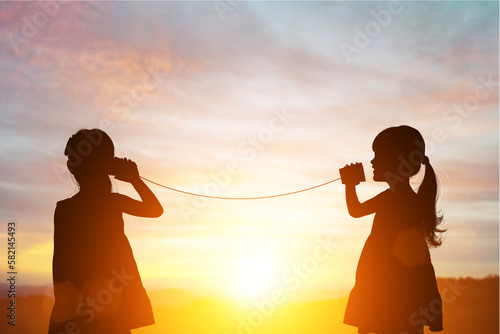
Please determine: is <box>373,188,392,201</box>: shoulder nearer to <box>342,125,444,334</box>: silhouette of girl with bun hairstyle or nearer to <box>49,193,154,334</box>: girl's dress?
<box>342,125,444,334</box>: silhouette of girl with bun hairstyle

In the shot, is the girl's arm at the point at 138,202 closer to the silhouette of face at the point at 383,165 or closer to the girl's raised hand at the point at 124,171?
the girl's raised hand at the point at 124,171

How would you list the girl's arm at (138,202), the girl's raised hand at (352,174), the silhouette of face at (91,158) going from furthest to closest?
the girl's raised hand at (352,174) → the girl's arm at (138,202) → the silhouette of face at (91,158)

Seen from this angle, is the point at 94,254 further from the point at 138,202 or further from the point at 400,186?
the point at 400,186

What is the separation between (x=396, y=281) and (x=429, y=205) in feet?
2.93

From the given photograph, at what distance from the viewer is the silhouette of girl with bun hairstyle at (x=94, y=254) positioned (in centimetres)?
445

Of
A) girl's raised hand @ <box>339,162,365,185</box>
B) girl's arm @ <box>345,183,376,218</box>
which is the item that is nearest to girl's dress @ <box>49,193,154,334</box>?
girl's arm @ <box>345,183,376,218</box>

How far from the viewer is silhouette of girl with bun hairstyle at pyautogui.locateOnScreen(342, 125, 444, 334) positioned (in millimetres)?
4957

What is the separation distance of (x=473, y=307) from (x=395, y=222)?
5288 centimetres

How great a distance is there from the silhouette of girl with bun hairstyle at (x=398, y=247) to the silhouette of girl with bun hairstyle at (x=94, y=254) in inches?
82.4

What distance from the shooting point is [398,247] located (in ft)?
16.5

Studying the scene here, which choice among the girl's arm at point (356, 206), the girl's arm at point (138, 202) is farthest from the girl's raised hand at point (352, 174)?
the girl's arm at point (138, 202)

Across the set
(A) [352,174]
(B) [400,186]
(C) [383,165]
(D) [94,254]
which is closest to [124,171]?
(D) [94,254]

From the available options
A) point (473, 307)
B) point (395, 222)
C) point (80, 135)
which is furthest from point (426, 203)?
point (473, 307)

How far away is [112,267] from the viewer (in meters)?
4.55
